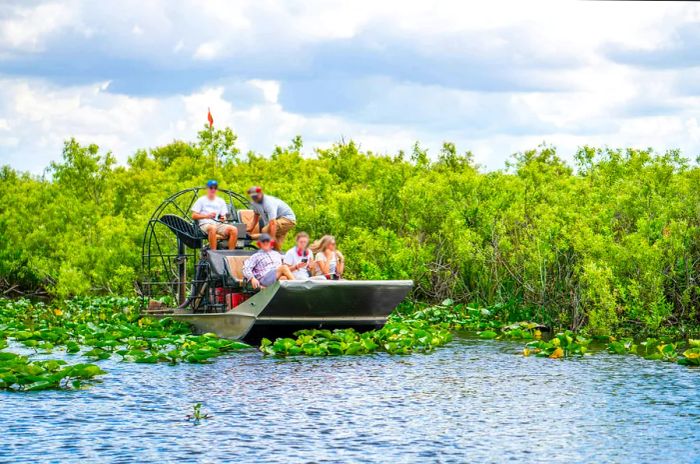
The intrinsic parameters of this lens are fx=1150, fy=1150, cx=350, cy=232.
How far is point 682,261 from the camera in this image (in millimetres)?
18797

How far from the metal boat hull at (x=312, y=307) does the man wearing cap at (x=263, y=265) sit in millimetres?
468

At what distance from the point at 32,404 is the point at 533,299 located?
10.6 meters

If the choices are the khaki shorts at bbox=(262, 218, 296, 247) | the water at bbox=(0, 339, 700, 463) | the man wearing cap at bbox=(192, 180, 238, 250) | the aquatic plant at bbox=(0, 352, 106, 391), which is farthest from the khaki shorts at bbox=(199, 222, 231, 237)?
the aquatic plant at bbox=(0, 352, 106, 391)

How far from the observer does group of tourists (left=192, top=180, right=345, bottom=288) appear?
17.0 meters

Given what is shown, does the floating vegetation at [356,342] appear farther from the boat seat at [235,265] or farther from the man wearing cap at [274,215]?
the man wearing cap at [274,215]

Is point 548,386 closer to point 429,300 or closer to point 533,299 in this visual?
point 533,299

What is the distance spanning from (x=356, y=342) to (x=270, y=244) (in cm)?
213

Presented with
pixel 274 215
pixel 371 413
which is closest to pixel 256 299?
pixel 274 215

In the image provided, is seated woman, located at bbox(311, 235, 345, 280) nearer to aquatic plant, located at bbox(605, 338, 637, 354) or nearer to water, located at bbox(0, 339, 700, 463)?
water, located at bbox(0, 339, 700, 463)

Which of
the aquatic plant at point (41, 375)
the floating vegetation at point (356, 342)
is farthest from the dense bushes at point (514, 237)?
the aquatic plant at point (41, 375)

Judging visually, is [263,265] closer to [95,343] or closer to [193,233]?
[193,233]

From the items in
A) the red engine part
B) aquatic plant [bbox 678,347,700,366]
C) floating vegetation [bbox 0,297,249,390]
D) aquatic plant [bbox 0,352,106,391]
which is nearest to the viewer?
aquatic plant [bbox 0,352,106,391]

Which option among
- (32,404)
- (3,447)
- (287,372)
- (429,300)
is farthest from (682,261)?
(3,447)

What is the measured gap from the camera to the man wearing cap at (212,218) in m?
18.4
